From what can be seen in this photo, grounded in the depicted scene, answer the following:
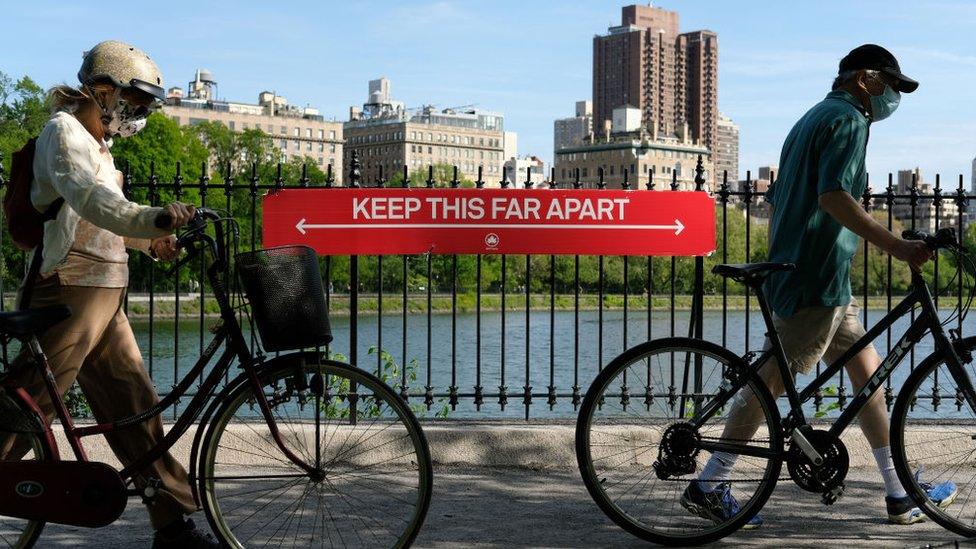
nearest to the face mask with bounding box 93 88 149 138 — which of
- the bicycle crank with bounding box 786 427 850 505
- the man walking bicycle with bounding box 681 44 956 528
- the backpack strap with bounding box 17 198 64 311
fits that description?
the backpack strap with bounding box 17 198 64 311

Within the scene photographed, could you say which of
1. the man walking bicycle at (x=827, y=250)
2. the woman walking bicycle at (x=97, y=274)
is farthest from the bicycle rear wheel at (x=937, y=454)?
the woman walking bicycle at (x=97, y=274)

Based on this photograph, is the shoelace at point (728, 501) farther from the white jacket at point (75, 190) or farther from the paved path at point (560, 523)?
the white jacket at point (75, 190)

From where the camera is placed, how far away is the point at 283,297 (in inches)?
152

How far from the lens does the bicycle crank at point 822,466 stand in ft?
14.8

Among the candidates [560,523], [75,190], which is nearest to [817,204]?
[560,523]

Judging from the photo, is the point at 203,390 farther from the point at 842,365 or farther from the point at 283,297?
the point at 842,365

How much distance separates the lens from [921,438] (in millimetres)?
5180

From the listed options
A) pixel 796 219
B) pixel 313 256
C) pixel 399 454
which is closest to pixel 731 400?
pixel 796 219

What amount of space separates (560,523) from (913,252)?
1.67m

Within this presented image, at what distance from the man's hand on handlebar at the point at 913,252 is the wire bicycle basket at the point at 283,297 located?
2.08 metres

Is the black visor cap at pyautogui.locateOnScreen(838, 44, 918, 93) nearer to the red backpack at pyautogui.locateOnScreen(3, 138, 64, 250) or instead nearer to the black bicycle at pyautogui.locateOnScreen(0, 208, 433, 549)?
the black bicycle at pyautogui.locateOnScreen(0, 208, 433, 549)

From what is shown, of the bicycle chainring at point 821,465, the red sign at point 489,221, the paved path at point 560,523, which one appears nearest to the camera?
the bicycle chainring at point 821,465

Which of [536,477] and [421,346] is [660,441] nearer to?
[536,477]

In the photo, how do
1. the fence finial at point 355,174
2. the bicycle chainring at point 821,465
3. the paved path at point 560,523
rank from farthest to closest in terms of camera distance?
the fence finial at point 355,174 → the paved path at point 560,523 → the bicycle chainring at point 821,465
